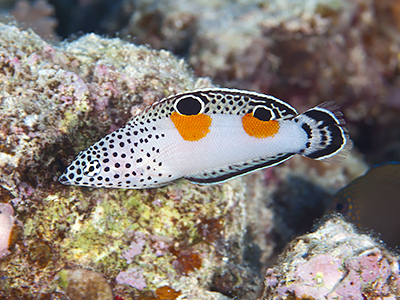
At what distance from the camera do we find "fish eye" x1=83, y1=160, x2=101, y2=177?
2385mm

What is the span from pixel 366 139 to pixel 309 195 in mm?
2970

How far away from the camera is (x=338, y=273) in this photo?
216cm

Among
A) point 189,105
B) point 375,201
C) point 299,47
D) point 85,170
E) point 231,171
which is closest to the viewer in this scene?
point 85,170

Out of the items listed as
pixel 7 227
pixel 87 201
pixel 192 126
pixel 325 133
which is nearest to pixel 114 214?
pixel 87 201

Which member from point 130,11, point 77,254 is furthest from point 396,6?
point 77,254

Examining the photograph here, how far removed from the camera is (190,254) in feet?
9.98

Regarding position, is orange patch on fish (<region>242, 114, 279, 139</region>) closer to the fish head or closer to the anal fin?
the anal fin

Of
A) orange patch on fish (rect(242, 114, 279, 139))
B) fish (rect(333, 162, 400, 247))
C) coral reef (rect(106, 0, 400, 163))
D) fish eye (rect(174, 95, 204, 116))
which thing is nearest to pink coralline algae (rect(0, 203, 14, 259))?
fish eye (rect(174, 95, 204, 116))

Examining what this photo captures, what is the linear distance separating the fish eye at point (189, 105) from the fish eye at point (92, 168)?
2.69ft

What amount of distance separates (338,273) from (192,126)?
1628 mm

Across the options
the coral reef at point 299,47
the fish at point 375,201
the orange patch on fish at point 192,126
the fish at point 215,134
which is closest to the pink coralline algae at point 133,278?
the fish at point 215,134

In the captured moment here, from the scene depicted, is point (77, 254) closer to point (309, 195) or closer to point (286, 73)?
point (309, 195)

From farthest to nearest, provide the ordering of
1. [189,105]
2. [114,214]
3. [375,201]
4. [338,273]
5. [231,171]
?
[375,201] → [114,214] → [231,171] → [189,105] → [338,273]

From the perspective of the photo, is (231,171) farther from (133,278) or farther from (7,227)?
(7,227)
